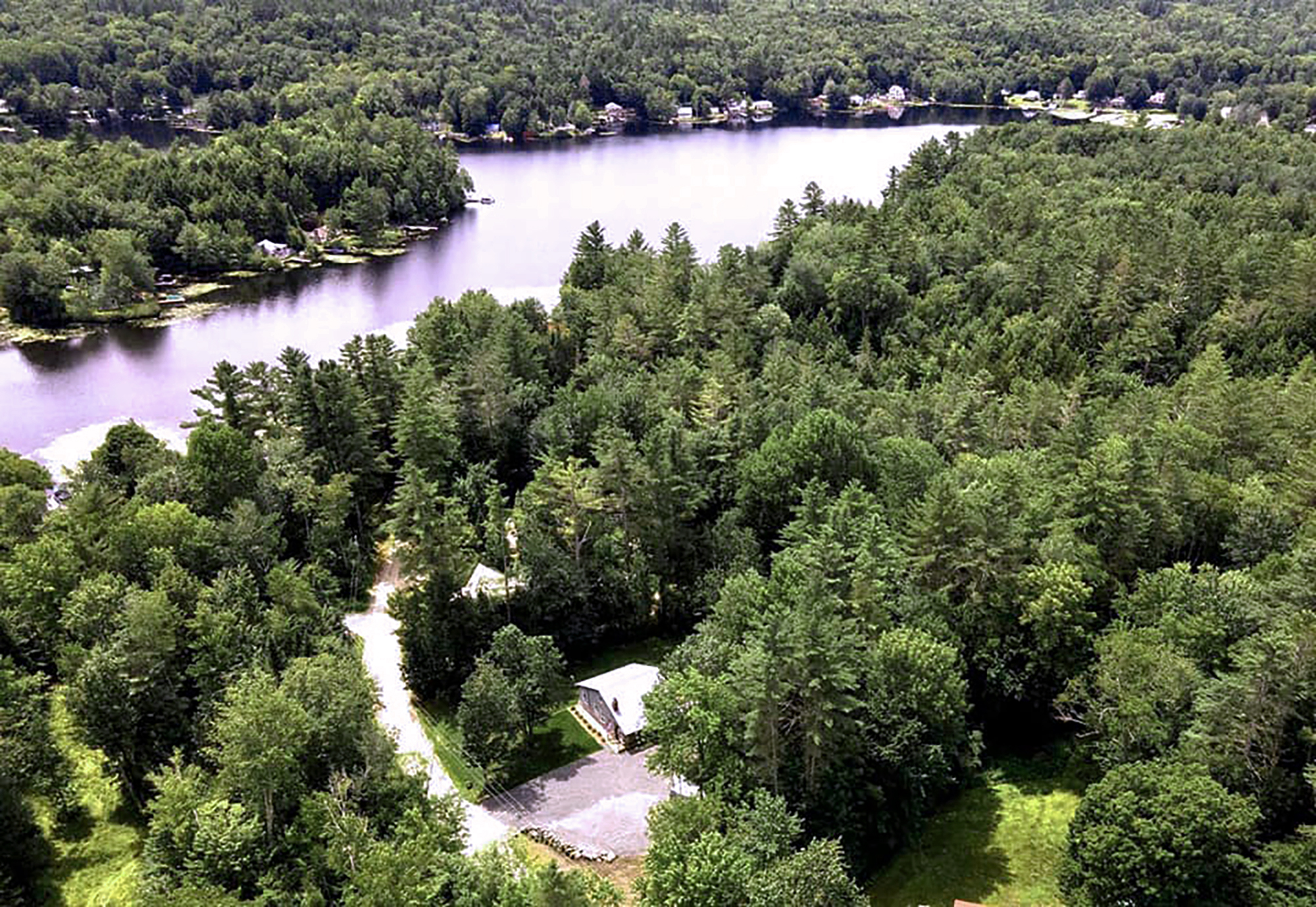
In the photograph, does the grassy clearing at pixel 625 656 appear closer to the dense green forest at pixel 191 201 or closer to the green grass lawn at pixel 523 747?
the green grass lawn at pixel 523 747

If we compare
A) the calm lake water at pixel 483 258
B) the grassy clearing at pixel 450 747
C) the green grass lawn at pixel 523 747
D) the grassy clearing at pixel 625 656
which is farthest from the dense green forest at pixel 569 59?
the green grass lawn at pixel 523 747

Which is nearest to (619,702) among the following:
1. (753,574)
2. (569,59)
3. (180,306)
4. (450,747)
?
(450,747)

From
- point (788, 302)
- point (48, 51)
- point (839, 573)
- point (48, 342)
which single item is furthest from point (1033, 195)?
point (48, 51)

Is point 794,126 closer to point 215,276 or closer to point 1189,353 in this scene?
point 215,276

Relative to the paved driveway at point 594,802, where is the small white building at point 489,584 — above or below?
above

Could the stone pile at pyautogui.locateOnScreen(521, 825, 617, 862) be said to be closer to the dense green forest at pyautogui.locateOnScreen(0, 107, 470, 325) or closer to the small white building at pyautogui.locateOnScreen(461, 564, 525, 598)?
the small white building at pyautogui.locateOnScreen(461, 564, 525, 598)

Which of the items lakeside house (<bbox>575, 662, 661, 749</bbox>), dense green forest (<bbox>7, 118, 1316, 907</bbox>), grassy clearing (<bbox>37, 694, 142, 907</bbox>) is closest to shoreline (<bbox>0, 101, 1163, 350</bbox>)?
dense green forest (<bbox>7, 118, 1316, 907</bbox>)
